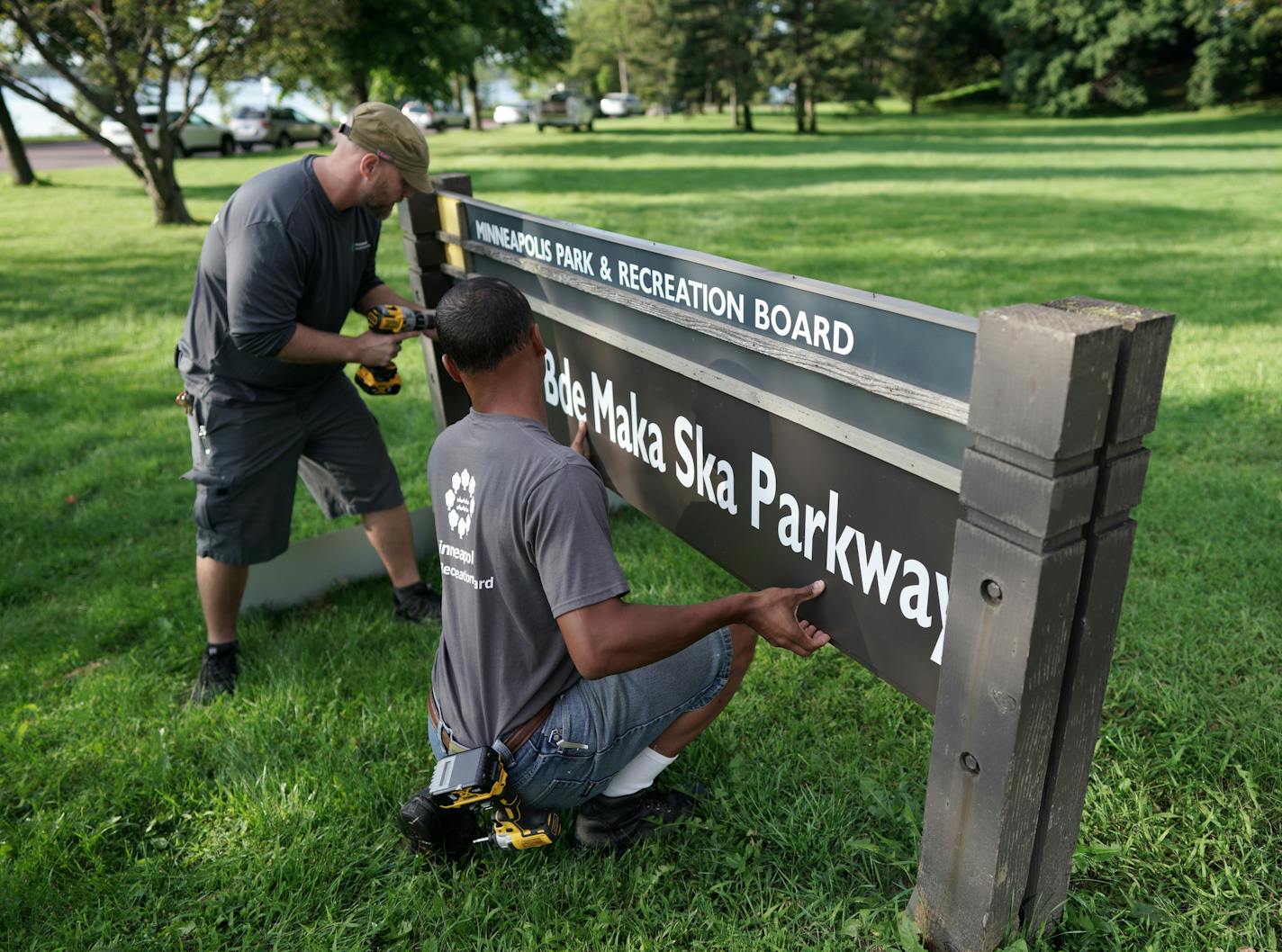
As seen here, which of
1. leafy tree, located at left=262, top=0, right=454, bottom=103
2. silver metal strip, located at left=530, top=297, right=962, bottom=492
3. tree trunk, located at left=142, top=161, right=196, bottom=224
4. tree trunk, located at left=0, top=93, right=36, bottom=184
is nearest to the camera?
silver metal strip, located at left=530, top=297, right=962, bottom=492

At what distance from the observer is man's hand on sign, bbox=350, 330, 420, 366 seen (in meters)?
3.40

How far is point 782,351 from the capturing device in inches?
84.5

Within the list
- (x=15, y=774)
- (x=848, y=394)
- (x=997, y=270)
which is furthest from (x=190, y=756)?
(x=997, y=270)

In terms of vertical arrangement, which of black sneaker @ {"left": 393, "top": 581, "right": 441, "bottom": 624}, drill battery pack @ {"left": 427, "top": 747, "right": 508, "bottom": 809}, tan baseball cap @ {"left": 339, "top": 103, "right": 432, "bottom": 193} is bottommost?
black sneaker @ {"left": 393, "top": 581, "right": 441, "bottom": 624}

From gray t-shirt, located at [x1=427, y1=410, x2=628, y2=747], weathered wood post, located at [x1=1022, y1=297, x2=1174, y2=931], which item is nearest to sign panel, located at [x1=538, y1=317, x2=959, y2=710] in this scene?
weathered wood post, located at [x1=1022, y1=297, x2=1174, y2=931]

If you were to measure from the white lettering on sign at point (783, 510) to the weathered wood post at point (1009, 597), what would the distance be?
150 millimetres

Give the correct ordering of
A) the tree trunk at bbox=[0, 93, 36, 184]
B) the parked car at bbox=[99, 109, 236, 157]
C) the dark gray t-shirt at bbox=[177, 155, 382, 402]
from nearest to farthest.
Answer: the dark gray t-shirt at bbox=[177, 155, 382, 402] < the tree trunk at bbox=[0, 93, 36, 184] < the parked car at bbox=[99, 109, 236, 157]

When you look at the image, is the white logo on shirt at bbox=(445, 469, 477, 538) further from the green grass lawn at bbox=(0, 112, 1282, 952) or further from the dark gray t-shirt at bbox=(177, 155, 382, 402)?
→ the dark gray t-shirt at bbox=(177, 155, 382, 402)

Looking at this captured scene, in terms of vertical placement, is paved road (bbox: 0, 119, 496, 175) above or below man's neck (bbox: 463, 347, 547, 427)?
below

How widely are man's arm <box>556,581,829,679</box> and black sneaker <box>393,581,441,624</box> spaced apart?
193 cm

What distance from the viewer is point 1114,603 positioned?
1.73 m

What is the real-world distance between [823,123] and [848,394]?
4284 cm

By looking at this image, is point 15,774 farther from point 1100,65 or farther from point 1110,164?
point 1100,65

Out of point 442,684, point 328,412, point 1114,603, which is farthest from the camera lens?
point 328,412
